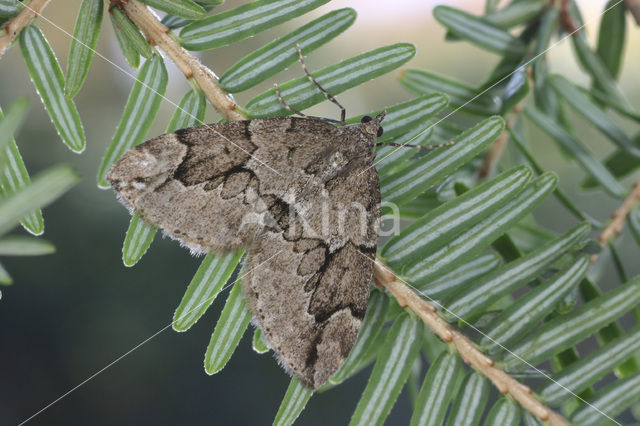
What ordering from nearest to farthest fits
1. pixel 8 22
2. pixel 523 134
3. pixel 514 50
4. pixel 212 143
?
1. pixel 8 22
2. pixel 212 143
3. pixel 514 50
4. pixel 523 134

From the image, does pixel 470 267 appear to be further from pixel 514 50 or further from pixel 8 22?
pixel 8 22

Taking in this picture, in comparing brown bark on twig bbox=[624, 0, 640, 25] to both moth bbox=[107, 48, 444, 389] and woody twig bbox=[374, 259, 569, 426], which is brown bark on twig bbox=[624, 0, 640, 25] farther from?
woody twig bbox=[374, 259, 569, 426]

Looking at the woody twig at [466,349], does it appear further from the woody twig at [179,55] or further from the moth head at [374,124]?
the woody twig at [179,55]

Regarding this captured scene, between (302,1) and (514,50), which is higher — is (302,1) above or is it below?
above

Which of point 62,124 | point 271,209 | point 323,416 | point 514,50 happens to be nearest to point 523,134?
point 514,50

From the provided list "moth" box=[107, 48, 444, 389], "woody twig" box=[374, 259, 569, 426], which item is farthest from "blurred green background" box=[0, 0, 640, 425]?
"woody twig" box=[374, 259, 569, 426]

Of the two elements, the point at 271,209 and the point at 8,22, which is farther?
the point at 271,209
